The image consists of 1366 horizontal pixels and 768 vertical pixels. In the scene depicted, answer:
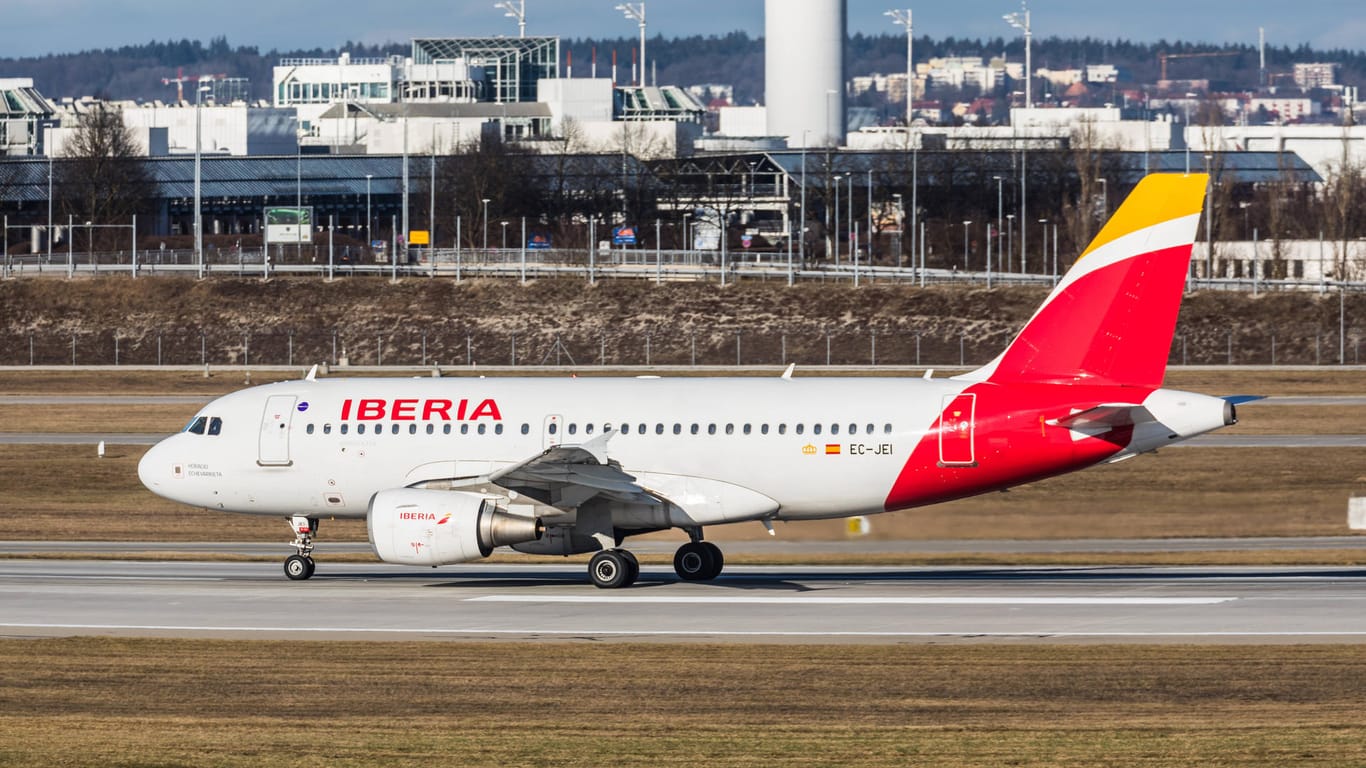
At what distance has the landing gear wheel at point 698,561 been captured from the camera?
3459 centimetres

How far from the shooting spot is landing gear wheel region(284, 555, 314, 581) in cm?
3541

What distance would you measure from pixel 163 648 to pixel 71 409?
4845cm

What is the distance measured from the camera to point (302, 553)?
35750 millimetres

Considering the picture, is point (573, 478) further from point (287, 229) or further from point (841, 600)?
point (287, 229)

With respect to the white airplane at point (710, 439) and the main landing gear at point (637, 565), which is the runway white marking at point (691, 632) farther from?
the main landing gear at point (637, 565)

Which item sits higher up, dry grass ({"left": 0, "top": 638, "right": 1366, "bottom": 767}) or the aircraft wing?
→ the aircraft wing

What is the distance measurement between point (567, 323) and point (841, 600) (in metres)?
69.3

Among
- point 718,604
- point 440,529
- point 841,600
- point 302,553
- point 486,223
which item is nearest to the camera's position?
point 718,604

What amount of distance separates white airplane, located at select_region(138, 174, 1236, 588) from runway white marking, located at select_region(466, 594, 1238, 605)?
103 centimetres

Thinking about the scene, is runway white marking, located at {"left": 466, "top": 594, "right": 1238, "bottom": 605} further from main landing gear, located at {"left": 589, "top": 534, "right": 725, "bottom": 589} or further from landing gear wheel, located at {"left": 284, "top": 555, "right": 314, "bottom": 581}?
landing gear wheel, located at {"left": 284, "top": 555, "right": 314, "bottom": 581}

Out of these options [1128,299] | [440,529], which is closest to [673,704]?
[440,529]

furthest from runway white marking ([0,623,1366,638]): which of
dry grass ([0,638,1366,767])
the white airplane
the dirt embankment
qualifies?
the dirt embankment

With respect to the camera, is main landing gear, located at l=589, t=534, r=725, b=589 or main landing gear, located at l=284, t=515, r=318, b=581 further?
main landing gear, located at l=284, t=515, r=318, b=581

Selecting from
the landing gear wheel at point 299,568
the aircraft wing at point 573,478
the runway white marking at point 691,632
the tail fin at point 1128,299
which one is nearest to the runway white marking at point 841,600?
the aircraft wing at point 573,478
